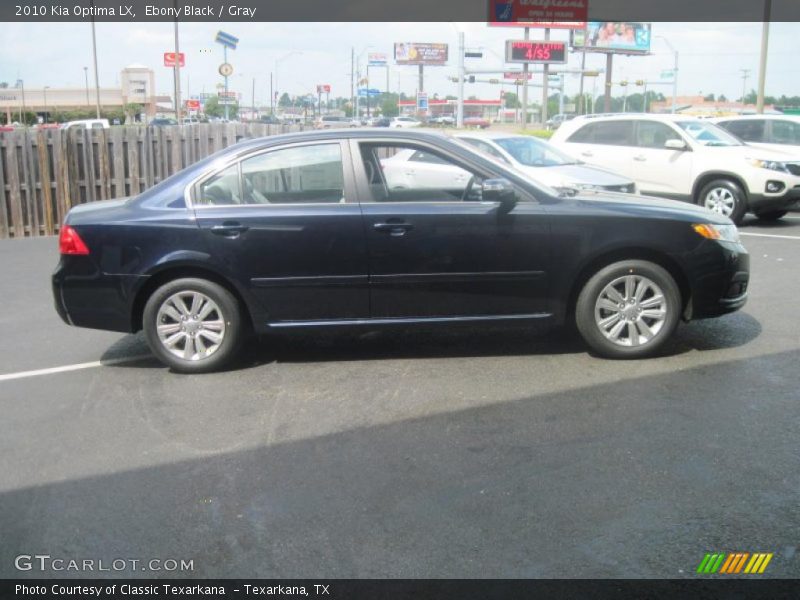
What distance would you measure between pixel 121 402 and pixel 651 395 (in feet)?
11.0

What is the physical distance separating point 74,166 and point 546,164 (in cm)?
780

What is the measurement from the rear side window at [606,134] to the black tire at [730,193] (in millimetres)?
1577

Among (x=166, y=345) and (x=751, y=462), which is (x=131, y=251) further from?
(x=751, y=462)

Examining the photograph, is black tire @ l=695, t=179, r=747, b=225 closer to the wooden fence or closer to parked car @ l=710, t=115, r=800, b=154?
parked car @ l=710, t=115, r=800, b=154

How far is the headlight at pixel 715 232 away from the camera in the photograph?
19.6ft

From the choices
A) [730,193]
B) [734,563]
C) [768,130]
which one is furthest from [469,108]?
[734,563]

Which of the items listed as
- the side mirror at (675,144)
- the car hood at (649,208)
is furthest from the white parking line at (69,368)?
the side mirror at (675,144)

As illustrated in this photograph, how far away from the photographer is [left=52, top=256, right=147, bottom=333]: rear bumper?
596cm

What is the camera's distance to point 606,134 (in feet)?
48.1

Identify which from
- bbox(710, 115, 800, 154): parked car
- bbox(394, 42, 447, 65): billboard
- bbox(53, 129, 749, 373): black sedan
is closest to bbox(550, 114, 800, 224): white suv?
bbox(710, 115, 800, 154): parked car

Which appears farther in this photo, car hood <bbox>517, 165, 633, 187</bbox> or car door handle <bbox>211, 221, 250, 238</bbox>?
car hood <bbox>517, 165, 633, 187</bbox>

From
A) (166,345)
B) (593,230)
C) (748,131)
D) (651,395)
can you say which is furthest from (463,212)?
(748,131)

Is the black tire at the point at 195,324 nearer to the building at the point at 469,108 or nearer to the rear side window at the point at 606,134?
the rear side window at the point at 606,134

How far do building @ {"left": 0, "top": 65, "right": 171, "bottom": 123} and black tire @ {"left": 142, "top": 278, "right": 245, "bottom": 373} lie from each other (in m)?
56.8
